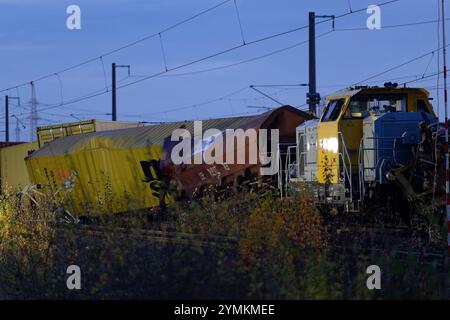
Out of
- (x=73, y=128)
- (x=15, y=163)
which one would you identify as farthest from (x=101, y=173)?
(x=15, y=163)

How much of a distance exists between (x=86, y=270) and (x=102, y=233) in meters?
0.44

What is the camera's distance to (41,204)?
1177cm

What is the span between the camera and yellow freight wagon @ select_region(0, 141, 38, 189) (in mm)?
32103

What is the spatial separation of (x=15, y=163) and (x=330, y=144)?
2169cm

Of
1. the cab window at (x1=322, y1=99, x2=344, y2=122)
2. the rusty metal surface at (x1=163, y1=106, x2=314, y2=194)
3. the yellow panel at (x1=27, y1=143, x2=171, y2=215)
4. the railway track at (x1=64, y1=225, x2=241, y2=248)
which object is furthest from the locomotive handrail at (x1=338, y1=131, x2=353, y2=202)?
the yellow panel at (x1=27, y1=143, x2=171, y2=215)

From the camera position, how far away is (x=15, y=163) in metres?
34.1

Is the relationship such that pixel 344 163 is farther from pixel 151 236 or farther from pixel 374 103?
pixel 151 236

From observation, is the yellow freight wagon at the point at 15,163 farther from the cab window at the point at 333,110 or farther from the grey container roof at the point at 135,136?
the cab window at the point at 333,110

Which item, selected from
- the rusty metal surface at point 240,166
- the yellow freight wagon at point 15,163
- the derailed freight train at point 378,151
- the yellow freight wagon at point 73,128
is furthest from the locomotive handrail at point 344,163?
the yellow freight wagon at point 15,163

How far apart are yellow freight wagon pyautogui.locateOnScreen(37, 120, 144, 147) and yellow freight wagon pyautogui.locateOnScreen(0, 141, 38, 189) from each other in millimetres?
580

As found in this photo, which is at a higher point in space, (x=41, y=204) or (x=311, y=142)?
(x=311, y=142)

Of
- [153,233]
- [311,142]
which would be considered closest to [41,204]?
[153,233]
